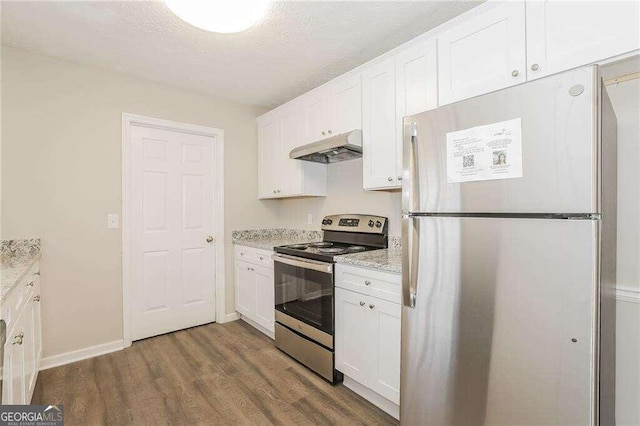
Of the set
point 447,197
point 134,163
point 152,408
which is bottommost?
point 152,408

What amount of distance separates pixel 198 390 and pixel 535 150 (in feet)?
7.93

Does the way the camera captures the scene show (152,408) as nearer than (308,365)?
Yes

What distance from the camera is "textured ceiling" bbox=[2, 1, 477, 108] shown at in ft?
6.15

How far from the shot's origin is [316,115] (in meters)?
2.76

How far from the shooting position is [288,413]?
1882 millimetres

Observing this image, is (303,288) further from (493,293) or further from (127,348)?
(127,348)

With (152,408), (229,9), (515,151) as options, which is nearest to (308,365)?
(152,408)

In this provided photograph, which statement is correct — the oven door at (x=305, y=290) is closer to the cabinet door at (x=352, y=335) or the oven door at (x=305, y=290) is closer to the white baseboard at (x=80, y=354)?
the cabinet door at (x=352, y=335)

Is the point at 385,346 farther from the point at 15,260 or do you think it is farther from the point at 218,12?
the point at 15,260

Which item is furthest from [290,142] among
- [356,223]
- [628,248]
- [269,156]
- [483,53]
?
[628,248]

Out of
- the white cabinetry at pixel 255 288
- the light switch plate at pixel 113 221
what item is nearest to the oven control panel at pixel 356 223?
the white cabinetry at pixel 255 288

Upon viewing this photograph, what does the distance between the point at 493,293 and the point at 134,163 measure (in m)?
3.08

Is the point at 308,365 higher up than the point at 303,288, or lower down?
lower down

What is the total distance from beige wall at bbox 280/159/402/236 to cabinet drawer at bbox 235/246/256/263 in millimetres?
685
